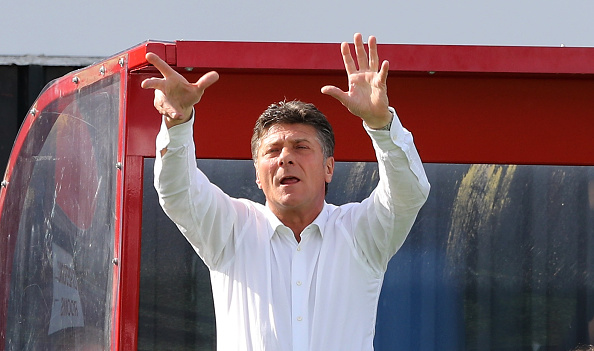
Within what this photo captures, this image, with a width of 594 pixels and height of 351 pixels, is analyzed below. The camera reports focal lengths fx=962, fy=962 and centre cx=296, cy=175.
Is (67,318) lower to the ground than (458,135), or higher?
lower

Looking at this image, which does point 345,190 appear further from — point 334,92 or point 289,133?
point 334,92

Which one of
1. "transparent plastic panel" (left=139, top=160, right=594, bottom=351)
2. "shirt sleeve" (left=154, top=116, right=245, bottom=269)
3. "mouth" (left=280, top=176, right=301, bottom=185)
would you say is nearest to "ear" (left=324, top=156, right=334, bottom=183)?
"mouth" (left=280, top=176, right=301, bottom=185)

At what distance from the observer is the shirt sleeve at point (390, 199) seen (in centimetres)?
198

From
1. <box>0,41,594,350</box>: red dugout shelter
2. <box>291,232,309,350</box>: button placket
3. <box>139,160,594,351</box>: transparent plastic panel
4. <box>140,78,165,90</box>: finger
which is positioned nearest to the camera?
<box>140,78,165,90</box>: finger

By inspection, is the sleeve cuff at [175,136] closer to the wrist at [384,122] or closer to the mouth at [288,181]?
the mouth at [288,181]

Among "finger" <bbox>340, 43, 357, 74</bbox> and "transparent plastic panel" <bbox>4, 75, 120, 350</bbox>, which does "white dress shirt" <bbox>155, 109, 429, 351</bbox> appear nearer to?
"finger" <bbox>340, 43, 357, 74</bbox>

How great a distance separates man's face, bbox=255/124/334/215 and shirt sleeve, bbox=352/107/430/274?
128 millimetres

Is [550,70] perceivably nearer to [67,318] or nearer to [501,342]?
[501,342]

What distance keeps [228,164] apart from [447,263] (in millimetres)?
678

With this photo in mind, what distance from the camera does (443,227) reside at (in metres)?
2.73

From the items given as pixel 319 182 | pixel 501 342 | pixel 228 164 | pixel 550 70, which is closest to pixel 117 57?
pixel 228 164

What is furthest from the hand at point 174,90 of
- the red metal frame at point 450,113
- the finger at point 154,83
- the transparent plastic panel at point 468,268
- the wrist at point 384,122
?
the transparent plastic panel at point 468,268

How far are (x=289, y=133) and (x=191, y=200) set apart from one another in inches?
10.9

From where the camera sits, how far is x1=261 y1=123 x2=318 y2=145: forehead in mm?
2137
